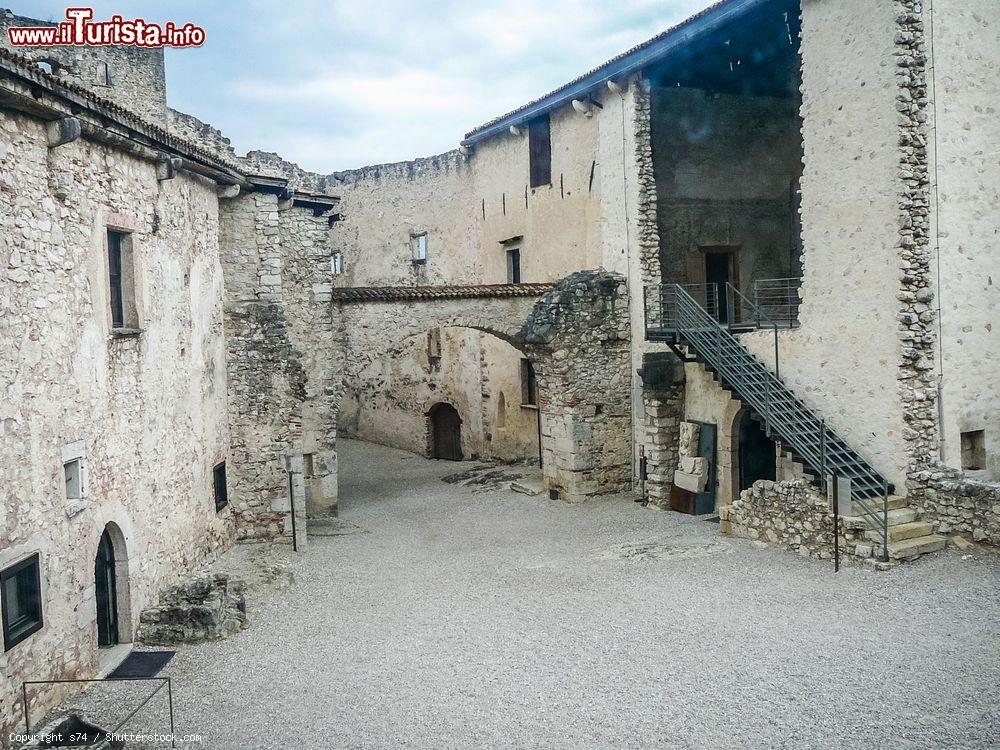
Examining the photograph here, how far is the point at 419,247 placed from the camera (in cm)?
2480

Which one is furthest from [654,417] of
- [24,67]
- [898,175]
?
[24,67]

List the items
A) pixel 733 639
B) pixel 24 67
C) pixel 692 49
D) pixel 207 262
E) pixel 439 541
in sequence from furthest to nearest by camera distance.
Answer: pixel 692 49 → pixel 439 541 → pixel 207 262 → pixel 733 639 → pixel 24 67

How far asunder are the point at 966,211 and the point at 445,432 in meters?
14.7

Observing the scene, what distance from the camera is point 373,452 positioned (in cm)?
2434

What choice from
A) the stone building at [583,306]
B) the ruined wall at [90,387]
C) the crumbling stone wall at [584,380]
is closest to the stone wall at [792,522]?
the stone building at [583,306]

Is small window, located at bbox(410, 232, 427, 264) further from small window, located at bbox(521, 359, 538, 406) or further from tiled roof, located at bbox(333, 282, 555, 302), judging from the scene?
tiled roof, located at bbox(333, 282, 555, 302)

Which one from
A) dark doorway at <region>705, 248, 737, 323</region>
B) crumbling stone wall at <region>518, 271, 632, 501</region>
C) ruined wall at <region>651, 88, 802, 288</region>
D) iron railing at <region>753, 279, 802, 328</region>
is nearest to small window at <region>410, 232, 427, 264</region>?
crumbling stone wall at <region>518, 271, 632, 501</region>

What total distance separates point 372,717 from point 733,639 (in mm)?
3739

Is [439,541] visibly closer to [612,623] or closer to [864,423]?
[612,623]

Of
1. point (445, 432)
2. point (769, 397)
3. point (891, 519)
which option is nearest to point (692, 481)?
point (769, 397)

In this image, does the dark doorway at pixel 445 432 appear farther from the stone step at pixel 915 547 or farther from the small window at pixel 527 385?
the stone step at pixel 915 547

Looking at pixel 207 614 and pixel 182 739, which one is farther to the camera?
pixel 207 614

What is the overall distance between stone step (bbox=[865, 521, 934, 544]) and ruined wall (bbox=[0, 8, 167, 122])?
577 inches

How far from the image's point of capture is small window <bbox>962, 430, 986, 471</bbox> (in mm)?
12469
